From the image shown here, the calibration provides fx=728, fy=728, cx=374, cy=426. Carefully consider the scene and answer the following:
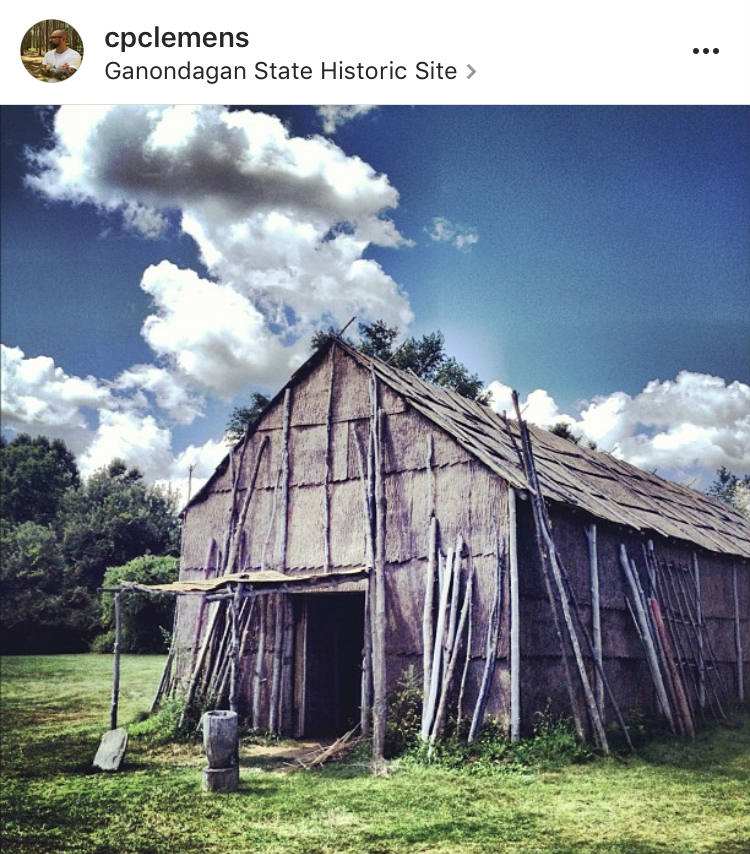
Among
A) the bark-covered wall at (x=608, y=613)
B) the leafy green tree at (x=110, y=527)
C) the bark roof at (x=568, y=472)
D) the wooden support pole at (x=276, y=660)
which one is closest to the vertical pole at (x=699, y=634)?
the bark-covered wall at (x=608, y=613)

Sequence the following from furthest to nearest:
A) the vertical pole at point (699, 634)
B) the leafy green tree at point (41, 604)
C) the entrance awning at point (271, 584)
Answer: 1. the leafy green tree at point (41, 604)
2. the vertical pole at point (699, 634)
3. the entrance awning at point (271, 584)

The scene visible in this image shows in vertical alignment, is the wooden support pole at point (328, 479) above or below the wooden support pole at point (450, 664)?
above

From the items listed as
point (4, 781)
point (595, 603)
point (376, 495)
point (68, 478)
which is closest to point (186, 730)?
point (4, 781)

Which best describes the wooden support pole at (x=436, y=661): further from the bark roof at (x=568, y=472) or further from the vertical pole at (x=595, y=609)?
the vertical pole at (x=595, y=609)

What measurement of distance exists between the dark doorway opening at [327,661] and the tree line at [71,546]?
14115 mm

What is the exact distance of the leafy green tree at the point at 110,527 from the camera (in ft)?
114

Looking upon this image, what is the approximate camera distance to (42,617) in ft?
87.4

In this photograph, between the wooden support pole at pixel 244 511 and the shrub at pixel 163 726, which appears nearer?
the shrub at pixel 163 726

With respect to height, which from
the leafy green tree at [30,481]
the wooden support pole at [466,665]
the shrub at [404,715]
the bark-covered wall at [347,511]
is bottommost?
the shrub at [404,715]

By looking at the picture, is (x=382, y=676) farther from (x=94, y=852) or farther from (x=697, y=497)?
(x=697, y=497)

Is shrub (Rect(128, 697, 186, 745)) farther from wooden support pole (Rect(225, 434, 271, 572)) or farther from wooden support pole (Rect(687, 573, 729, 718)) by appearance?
wooden support pole (Rect(687, 573, 729, 718))
